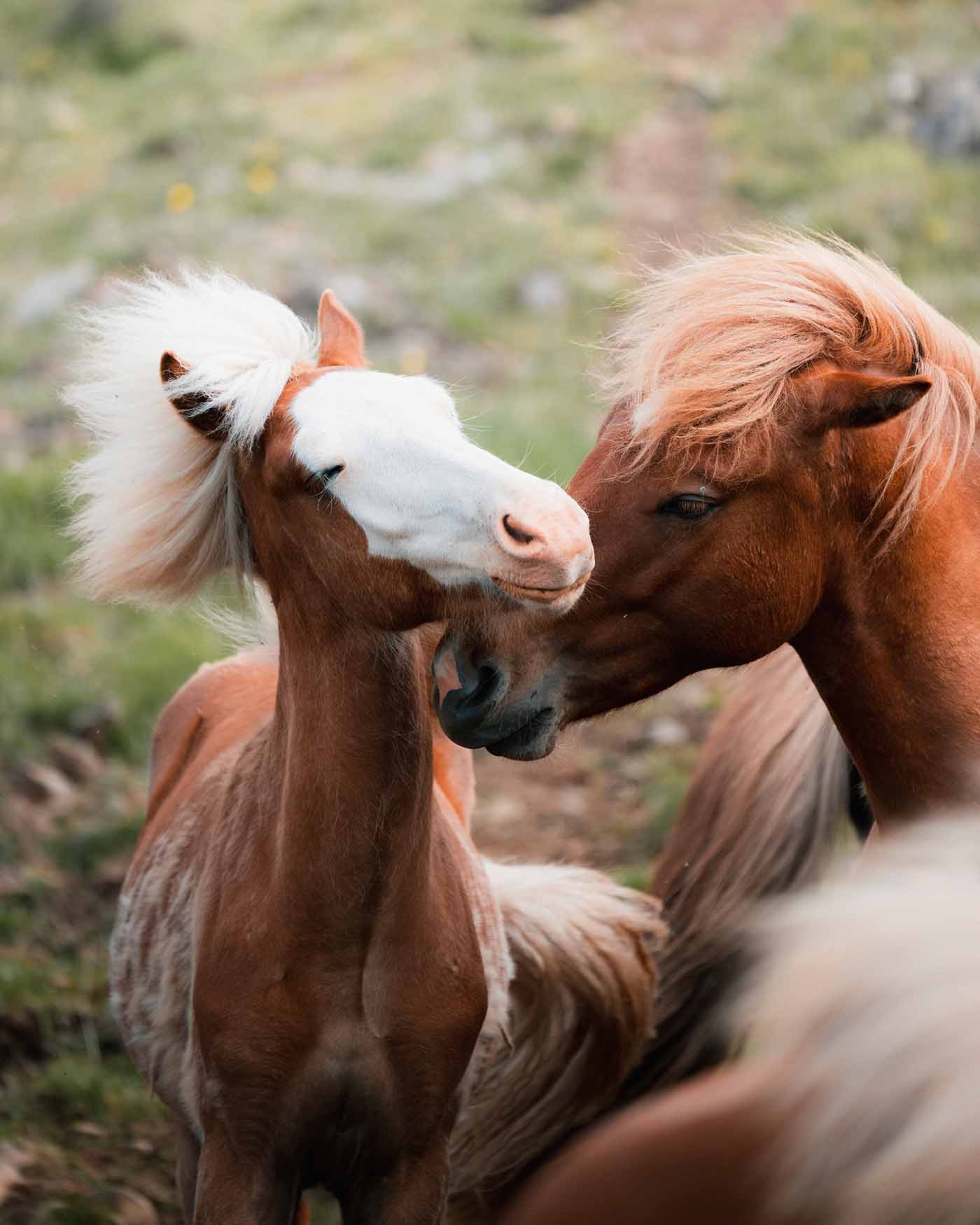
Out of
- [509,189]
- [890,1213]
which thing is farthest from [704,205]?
[890,1213]

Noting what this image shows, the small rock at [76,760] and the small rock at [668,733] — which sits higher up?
the small rock at [668,733]

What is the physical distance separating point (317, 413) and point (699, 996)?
202cm

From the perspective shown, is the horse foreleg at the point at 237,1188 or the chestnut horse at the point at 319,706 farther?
the horse foreleg at the point at 237,1188

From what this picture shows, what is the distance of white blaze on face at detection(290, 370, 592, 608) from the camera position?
2115mm

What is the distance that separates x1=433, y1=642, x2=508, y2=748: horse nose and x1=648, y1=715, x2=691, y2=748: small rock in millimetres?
2880

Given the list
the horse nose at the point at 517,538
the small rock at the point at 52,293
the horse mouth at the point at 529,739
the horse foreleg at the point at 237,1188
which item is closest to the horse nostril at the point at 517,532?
the horse nose at the point at 517,538

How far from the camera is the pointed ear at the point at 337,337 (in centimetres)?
267

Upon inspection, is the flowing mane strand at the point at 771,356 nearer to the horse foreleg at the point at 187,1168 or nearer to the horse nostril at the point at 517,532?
the horse nostril at the point at 517,532

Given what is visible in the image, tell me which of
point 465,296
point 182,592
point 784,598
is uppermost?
point 784,598

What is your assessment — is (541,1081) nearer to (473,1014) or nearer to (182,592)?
(473,1014)

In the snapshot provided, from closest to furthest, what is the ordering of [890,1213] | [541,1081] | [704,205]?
[890,1213], [541,1081], [704,205]

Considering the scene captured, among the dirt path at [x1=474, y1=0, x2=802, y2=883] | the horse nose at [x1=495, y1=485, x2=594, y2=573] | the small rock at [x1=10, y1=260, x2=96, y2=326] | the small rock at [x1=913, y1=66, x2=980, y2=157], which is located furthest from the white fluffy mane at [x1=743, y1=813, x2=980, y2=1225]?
the small rock at [x1=913, y1=66, x2=980, y2=157]

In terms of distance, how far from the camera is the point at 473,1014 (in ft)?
8.20

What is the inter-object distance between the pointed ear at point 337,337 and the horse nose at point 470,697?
0.60 metres
